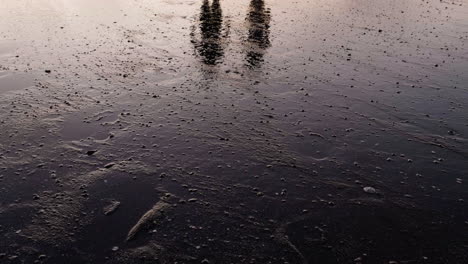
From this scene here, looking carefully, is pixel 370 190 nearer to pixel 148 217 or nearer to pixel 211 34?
pixel 148 217

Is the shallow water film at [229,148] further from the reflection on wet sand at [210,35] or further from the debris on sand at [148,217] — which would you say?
the reflection on wet sand at [210,35]

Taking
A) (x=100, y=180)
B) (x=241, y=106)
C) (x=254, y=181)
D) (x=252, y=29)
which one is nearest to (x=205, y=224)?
(x=254, y=181)

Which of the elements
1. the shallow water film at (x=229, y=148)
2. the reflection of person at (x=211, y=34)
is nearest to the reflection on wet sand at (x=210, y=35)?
the reflection of person at (x=211, y=34)

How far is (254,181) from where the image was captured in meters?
9.00

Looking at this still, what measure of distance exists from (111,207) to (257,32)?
15.1 metres

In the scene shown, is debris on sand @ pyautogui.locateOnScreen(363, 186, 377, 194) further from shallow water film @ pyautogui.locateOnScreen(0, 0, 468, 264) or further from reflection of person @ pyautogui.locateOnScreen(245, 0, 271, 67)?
reflection of person @ pyautogui.locateOnScreen(245, 0, 271, 67)

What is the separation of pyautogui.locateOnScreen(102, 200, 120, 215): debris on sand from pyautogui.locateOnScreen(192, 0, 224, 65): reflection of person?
30.2 ft

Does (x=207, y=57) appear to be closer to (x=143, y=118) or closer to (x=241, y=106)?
(x=241, y=106)

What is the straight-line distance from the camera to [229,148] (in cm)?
1025

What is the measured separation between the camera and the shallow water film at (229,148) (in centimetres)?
734

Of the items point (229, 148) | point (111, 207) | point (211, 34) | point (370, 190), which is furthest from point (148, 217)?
point (211, 34)

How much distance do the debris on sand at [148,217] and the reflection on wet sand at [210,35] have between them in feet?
30.2

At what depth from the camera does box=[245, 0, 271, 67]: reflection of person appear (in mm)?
17062

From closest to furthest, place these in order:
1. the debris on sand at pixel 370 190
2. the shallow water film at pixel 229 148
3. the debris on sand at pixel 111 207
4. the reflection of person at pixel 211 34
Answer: the shallow water film at pixel 229 148 < the debris on sand at pixel 111 207 < the debris on sand at pixel 370 190 < the reflection of person at pixel 211 34
